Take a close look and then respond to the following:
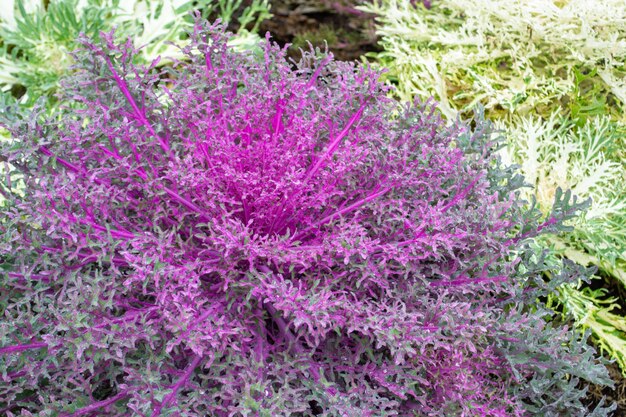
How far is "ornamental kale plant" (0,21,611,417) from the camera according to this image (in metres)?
0.96

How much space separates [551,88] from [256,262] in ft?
4.09

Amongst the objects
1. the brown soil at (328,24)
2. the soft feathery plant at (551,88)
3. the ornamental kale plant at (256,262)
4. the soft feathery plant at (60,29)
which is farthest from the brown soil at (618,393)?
the brown soil at (328,24)

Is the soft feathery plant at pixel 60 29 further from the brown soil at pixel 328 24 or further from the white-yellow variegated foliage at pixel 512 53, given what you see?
the white-yellow variegated foliage at pixel 512 53

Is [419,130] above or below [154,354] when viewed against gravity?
above

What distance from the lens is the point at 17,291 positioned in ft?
3.56

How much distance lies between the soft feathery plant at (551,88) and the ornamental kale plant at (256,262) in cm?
49

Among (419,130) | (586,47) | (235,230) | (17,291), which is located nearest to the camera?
(235,230)

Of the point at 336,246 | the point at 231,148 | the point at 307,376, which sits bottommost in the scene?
the point at 307,376

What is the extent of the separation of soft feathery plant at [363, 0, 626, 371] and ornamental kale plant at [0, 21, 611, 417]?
0.49 m

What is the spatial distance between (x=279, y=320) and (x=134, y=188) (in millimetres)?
320

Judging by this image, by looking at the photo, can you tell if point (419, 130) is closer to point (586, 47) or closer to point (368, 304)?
point (368, 304)

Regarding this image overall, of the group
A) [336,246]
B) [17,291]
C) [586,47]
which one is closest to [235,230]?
[336,246]

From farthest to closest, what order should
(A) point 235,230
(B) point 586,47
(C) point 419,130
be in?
1. (B) point 586,47
2. (C) point 419,130
3. (A) point 235,230

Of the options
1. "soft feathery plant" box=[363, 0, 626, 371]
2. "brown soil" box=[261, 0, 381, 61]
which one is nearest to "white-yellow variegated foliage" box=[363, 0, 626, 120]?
"soft feathery plant" box=[363, 0, 626, 371]
